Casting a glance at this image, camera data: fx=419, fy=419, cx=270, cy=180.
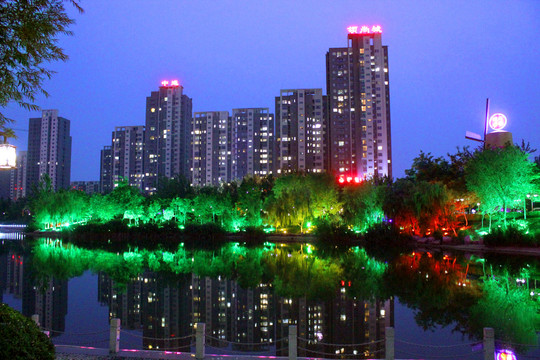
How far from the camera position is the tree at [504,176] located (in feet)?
101

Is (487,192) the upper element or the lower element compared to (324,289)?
upper

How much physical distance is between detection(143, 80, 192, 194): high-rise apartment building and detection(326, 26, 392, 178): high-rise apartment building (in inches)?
1509

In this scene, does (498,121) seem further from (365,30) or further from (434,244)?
(365,30)

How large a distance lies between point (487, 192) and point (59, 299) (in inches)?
1164

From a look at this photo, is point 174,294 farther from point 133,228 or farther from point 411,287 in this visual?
point 133,228

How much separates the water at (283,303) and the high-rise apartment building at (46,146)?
10119 cm

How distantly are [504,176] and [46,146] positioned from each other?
375 feet

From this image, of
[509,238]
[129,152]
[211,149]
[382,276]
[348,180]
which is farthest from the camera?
[129,152]

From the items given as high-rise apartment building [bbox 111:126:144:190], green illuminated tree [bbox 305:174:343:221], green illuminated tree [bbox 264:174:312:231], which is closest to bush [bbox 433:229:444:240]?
green illuminated tree [bbox 305:174:343:221]

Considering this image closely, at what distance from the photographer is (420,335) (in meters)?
10.9

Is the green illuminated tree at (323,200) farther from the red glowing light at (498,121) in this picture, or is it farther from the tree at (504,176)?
the red glowing light at (498,121)

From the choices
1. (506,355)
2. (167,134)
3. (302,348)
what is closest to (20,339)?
(302,348)

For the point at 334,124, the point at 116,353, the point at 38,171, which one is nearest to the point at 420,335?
the point at 116,353

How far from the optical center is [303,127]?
9369 centimetres
